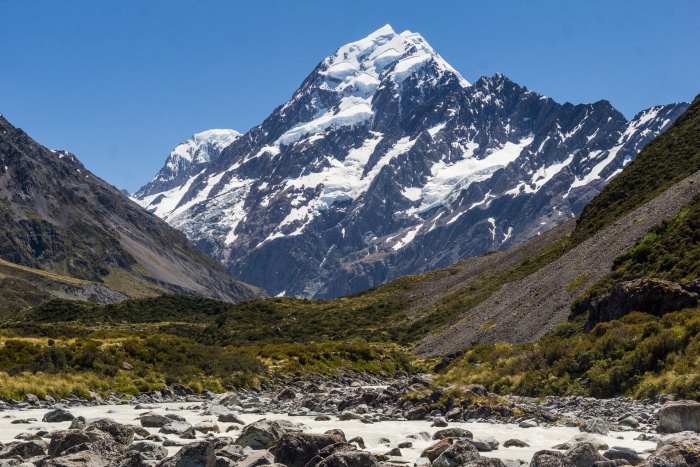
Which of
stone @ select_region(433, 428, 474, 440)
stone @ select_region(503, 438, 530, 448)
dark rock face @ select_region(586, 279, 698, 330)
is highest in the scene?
dark rock face @ select_region(586, 279, 698, 330)

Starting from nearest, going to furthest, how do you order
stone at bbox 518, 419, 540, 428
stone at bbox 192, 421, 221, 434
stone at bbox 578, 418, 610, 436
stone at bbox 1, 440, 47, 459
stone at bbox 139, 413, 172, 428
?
stone at bbox 1, 440, 47, 459 → stone at bbox 578, 418, 610, 436 → stone at bbox 192, 421, 221, 434 → stone at bbox 518, 419, 540, 428 → stone at bbox 139, 413, 172, 428

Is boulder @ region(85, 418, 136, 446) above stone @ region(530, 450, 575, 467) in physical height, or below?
above

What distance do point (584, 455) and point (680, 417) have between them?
7301 millimetres

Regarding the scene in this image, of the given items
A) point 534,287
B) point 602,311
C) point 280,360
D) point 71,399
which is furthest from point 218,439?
point 534,287

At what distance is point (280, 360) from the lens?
240 feet

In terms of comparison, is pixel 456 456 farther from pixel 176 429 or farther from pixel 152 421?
pixel 152 421

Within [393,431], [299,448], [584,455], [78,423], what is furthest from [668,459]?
[78,423]

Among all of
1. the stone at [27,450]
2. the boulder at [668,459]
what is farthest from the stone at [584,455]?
the stone at [27,450]

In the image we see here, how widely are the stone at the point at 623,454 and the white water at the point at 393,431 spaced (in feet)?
6.40

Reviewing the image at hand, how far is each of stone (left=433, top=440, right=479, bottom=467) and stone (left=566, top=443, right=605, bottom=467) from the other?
105 inches

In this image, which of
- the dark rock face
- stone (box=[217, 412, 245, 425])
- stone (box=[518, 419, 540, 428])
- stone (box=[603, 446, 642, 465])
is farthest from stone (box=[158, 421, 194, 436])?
the dark rock face

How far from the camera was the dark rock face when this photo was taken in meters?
45.6

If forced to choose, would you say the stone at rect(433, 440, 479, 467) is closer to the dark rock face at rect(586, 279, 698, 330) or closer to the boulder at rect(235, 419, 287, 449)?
the boulder at rect(235, 419, 287, 449)

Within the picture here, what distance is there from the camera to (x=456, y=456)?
20.9 metres
